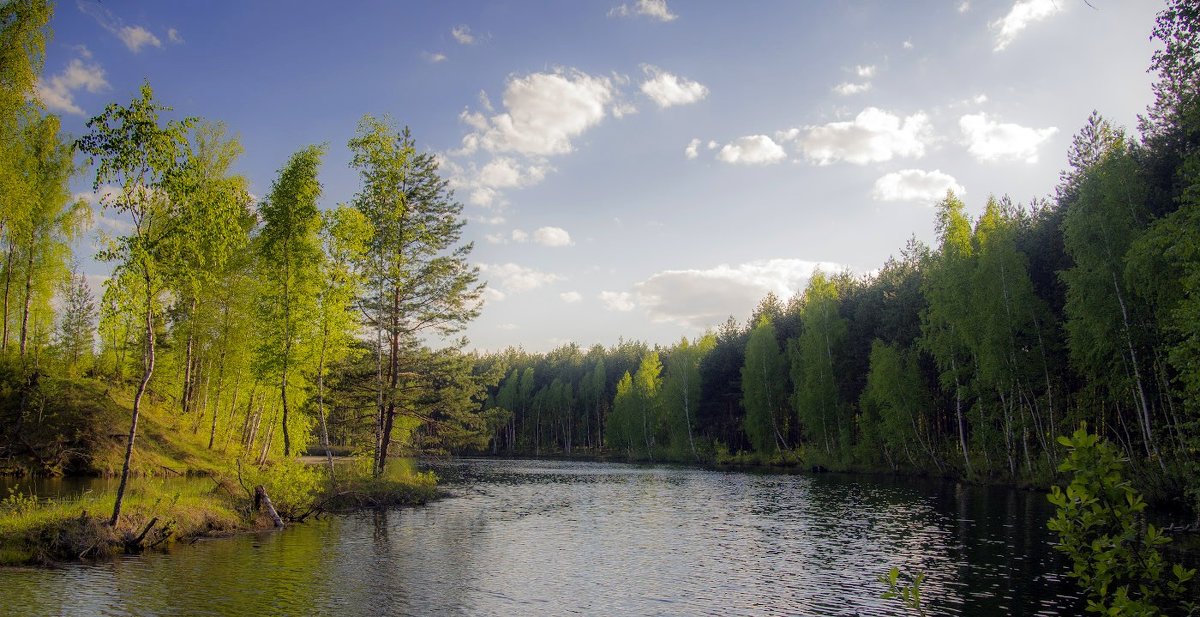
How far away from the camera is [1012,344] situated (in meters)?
41.3

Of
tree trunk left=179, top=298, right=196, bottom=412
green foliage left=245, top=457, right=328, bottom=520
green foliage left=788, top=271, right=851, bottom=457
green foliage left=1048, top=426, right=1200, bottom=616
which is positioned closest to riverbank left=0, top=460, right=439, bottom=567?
green foliage left=245, top=457, right=328, bottom=520

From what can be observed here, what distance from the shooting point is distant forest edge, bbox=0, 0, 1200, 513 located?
20109mm

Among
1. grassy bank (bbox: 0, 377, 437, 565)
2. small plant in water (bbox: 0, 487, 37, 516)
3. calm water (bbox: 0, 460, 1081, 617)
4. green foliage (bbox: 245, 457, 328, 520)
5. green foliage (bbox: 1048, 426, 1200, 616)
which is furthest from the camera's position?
green foliage (bbox: 245, 457, 328, 520)

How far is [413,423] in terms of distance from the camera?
135 feet

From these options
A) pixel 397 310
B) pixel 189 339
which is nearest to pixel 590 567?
pixel 397 310

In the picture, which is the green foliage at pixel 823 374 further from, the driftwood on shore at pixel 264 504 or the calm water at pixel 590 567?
the driftwood on shore at pixel 264 504

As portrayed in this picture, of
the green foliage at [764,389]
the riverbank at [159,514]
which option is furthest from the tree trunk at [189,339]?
the green foliage at [764,389]

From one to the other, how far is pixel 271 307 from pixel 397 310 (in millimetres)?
7702

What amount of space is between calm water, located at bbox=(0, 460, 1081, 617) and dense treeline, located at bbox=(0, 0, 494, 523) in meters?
8.18

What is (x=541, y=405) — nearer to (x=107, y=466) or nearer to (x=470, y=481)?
(x=470, y=481)

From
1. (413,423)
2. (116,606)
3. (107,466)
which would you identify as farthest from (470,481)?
(116,606)

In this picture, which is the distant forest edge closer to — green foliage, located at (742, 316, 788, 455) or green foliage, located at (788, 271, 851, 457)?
green foliage, located at (788, 271, 851, 457)

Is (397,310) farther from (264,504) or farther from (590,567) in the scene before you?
(590,567)

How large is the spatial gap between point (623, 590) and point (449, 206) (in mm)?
28171
